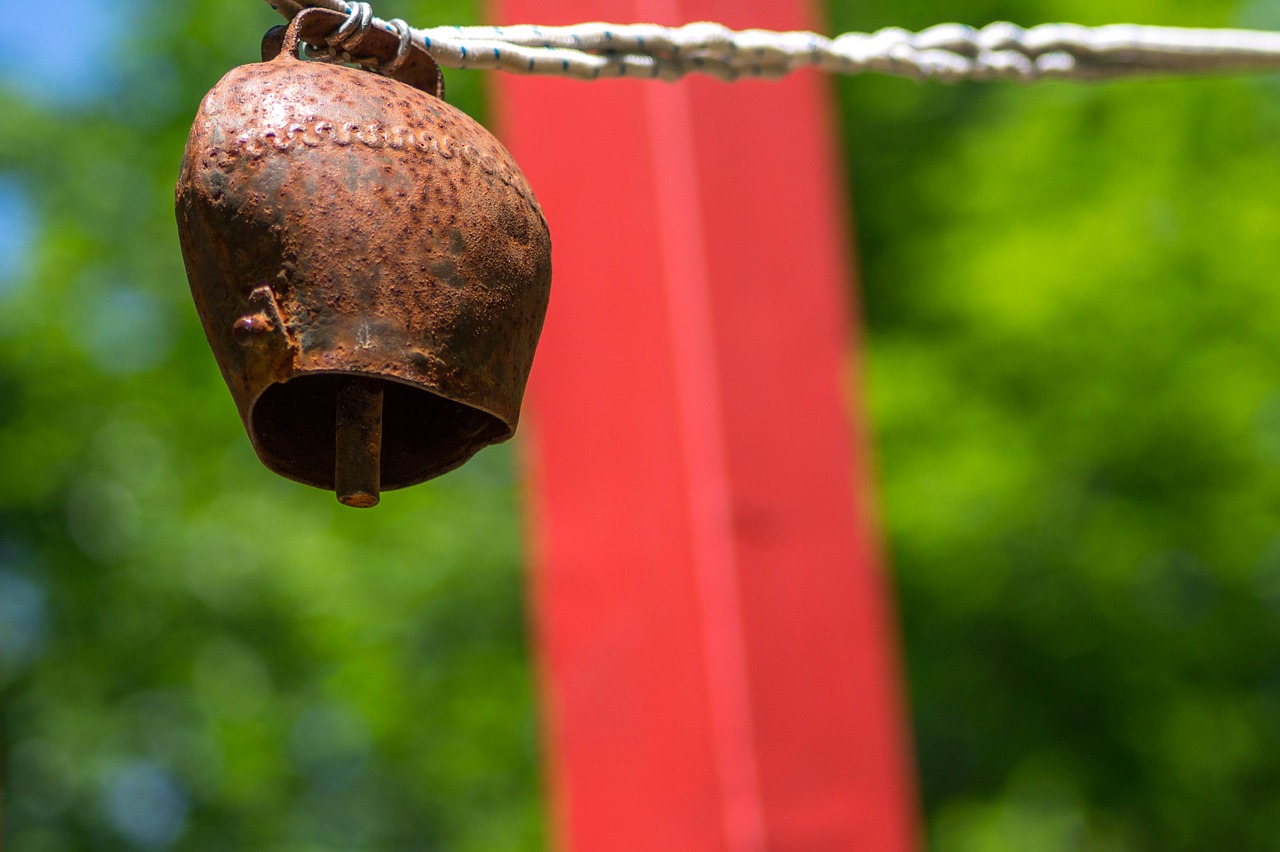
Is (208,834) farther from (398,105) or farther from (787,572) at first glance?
(398,105)

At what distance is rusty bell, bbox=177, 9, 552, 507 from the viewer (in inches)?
28.7

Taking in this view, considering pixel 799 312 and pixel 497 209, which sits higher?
pixel 497 209

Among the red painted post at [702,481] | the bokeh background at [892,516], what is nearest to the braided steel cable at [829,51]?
the red painted post at [702,481]

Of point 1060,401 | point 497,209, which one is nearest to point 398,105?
point 497,209

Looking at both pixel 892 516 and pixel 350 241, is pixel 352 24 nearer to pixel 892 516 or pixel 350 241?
pixel 350 241

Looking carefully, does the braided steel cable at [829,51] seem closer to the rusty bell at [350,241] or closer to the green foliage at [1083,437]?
the rusty bell at [350,241]

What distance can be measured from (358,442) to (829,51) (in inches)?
20.7

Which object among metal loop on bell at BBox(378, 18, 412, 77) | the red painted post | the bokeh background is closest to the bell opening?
metal loop on bell at BBox(378, 18, 412, 77)

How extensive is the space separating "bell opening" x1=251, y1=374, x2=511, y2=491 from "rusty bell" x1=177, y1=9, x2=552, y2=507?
6cm

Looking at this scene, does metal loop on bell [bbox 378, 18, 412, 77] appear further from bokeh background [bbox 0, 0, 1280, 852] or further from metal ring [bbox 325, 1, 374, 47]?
bokeh background [bbox 0, 0, 1280, 852]

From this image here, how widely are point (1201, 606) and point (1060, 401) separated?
106cm

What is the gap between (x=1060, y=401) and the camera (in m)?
4.67

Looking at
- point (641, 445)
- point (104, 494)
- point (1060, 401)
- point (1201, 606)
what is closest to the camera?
point (641, 445)

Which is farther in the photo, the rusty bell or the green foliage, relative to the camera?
the green foliage
